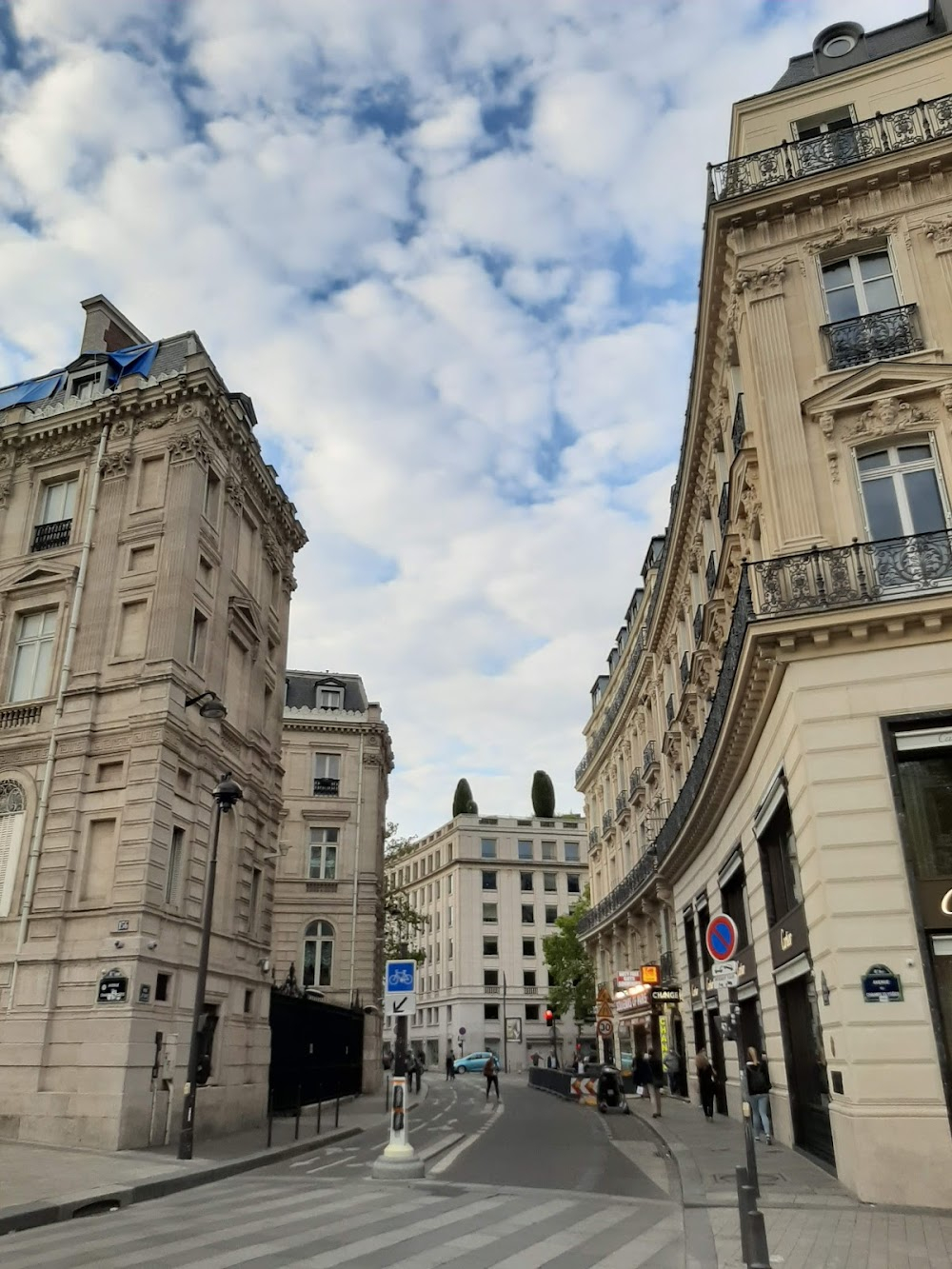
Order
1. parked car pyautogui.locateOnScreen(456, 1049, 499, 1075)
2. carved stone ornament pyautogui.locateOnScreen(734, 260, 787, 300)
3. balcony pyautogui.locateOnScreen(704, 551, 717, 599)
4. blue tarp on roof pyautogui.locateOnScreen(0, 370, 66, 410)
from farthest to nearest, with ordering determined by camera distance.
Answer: parked car pyautogui.locateOnScreen(456, 1049, 499, 1075), blue tarp on roof pyautogui.locateOnScreen(0, 370, 66, 410), balcony pyautogui.locateOnScreen(704, 551, 717, 599), carved stone ornament pyautogui.locateOnScreen(734, 260, 787, 300)

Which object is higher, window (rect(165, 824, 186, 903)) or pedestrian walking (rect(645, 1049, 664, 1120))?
window (rect(165, 824, 186, 903))

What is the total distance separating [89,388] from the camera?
2473 cm

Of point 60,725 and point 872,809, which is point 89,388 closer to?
point 60,725

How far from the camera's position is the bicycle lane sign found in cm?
1505

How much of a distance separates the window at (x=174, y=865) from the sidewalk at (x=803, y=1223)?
10.9 m

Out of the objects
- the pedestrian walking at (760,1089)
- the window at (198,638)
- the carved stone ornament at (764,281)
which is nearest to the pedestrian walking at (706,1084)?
the pedestrian walking at (760,1089)

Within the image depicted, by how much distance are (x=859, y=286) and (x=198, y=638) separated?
15689 millimetres

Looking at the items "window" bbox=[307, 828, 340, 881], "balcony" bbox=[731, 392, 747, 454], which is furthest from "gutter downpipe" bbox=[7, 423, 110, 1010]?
"window" bbox=[307, 828, 340, 881]

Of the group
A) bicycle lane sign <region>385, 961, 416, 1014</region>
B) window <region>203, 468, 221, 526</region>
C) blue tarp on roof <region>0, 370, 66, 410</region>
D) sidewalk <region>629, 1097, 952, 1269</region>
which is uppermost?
blue tarp on roof <region>0, 370, 66, 410</region>

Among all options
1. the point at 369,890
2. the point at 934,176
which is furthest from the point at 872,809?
the point at 369,890

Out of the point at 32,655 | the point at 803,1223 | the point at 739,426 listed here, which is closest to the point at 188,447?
the point at 32,655

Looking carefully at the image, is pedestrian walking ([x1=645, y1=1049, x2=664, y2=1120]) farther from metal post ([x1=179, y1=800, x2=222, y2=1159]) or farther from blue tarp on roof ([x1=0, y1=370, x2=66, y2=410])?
blue tarp on roof ([x1=0, y1=370, x2=66, y2=410])

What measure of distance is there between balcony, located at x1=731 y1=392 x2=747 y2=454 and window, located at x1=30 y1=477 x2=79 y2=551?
15558mm

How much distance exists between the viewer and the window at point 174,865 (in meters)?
19.3
